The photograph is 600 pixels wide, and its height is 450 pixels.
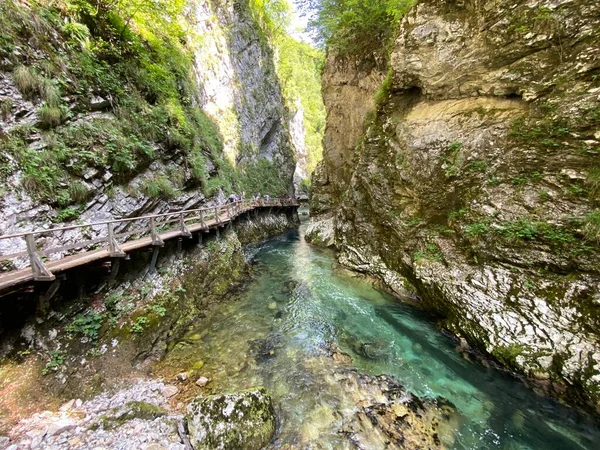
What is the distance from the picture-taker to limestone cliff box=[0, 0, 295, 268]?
6883mm

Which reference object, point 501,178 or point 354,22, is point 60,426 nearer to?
point 501,178

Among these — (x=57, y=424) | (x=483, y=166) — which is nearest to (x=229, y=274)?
(x=57, y=424)

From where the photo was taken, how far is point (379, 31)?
14.0 metres

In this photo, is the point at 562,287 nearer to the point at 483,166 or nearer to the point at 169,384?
the point at 483,166

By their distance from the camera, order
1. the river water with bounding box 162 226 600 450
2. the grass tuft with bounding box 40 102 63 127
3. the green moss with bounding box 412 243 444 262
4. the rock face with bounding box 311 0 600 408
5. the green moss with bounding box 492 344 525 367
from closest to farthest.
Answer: the river water with bounding box 162 226 600 450 < the rock face with bounding box 311 0 600 408 < the green moss with bounding box 492 344 525 367 < the grass tuft with bounding box 40 102 63 127 < the green moss with bounding box 412 243 444 262

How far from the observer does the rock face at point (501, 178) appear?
18.8 feet

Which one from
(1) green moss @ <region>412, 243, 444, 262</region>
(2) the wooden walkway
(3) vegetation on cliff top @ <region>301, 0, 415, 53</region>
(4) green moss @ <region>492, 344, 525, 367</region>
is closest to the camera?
(2) the wooden walkway

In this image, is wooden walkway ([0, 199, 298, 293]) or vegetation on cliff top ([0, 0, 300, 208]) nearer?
wooden walkway ([0, 199, 298, 293])

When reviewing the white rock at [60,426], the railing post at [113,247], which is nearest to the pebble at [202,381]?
the white rock at [60,426]

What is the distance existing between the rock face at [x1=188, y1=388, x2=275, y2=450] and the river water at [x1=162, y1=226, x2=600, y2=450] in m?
0.38

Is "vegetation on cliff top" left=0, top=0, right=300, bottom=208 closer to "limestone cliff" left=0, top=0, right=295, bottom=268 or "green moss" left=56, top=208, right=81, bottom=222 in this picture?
"limestone cliff" left=0, top=0, right=295, bottom=268

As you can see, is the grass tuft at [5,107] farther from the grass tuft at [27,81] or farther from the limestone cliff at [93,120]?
the grass tuft at [27,81]

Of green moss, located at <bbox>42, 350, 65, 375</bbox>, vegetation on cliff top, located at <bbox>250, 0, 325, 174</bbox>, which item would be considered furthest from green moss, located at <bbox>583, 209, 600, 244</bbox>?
vegetation on cliff top, located at <bbox>250, 0, 325, 174</bbox>

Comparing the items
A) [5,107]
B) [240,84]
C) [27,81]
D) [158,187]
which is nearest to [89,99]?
[27,81]
